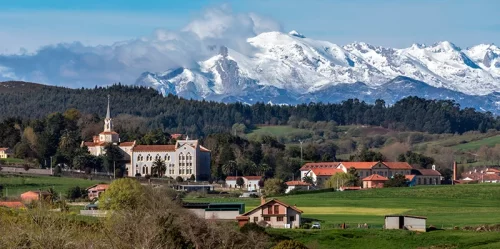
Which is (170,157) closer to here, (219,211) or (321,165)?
(321,165)

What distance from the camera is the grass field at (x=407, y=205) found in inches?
2948

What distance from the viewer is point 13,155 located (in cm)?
14250

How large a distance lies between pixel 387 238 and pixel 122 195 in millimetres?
22160

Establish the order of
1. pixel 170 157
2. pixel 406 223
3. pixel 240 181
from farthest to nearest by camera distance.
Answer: pixel 170 157 → pixel 240 181 → pixel 406 223

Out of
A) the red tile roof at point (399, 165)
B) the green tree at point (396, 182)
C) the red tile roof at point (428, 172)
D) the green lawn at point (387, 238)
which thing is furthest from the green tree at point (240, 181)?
the green lawn at point (387, 238)

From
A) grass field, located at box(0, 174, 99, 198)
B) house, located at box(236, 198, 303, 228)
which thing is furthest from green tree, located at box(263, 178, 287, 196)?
house, located at box(236, 198, 303, 228)

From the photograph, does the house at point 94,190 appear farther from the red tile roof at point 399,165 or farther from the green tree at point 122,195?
the red tile roof at point 399,165

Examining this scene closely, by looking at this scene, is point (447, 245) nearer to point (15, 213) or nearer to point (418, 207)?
point (15, 213)

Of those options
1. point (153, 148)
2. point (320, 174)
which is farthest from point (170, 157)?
point (320, 174)

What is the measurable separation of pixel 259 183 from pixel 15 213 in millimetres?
78024

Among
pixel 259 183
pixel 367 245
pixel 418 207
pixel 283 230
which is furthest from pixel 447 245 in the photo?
pixel 259 183

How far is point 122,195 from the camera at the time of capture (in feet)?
254

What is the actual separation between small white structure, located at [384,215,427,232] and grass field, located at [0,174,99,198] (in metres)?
41.9

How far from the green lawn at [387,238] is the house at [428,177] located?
7631cm
